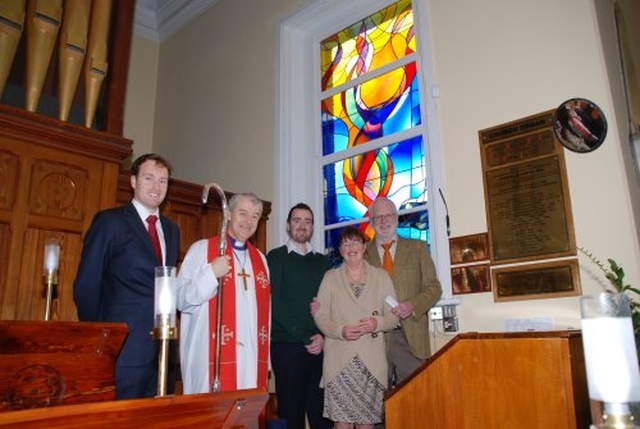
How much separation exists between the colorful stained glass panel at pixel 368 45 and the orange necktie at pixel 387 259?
1738mm

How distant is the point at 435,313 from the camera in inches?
128

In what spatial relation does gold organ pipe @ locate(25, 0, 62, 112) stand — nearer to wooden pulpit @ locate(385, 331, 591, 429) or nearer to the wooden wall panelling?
the wooden wall panelling

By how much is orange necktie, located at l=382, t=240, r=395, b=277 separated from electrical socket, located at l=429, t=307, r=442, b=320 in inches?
15.8

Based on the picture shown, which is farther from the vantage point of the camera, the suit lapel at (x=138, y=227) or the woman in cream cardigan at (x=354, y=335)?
the woman in cream cardigan at (x=354, y=335)

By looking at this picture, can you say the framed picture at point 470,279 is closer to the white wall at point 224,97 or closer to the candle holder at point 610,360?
the white wall at point 224,97

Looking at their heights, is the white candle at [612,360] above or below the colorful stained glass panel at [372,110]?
below

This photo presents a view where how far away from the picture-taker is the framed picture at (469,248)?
3.15 m

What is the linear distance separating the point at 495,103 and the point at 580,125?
0.55 metres

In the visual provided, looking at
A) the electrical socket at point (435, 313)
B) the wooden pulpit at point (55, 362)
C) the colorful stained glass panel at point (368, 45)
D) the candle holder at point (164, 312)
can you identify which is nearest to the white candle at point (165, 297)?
the candle holder at point (164, 312)

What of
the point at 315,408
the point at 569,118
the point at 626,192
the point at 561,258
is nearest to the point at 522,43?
the point at 569,118

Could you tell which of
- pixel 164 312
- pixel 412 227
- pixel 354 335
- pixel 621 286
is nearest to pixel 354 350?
pixel 354 335

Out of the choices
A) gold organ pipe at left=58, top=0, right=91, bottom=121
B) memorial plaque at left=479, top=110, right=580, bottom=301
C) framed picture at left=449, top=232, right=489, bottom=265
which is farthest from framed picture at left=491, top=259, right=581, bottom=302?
gold organ pipe at left=58, top=0, right=91, bottom=121

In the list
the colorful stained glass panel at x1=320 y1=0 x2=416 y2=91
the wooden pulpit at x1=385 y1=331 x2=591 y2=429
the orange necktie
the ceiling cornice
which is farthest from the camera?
the ceiling cornice

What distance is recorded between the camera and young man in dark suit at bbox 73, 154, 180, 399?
2.18 m
